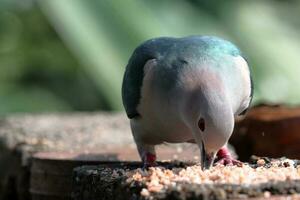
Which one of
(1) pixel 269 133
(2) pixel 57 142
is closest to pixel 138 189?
(1) pixel 269 133

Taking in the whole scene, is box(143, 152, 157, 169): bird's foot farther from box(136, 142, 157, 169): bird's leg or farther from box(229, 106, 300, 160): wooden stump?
box(229, 106, 300, 160): wooden stump

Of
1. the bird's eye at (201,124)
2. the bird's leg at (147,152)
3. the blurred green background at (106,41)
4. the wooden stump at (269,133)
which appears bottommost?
the bird's eye at (201,124)

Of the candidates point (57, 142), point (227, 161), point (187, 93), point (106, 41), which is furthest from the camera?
point (106, 41)

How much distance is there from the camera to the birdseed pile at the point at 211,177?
241 cm

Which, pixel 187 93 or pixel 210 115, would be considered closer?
pixel 210 115

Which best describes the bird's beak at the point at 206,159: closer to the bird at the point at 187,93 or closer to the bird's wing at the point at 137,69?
the bird at the point at 187,93

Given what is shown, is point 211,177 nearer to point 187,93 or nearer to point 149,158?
point 187,93

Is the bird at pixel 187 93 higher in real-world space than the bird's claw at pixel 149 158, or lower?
higher

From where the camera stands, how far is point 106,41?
6.78 m

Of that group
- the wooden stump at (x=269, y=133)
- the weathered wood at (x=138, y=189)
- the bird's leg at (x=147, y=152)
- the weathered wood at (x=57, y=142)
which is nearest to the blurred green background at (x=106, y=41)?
the weathered wood at (x=57, y=142)

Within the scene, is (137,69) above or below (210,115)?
above

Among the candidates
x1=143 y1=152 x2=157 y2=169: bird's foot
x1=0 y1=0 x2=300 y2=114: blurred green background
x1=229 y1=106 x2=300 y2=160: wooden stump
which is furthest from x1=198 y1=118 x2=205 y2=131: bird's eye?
x1=0 y1=0 x2=300 y2=114: blurred green background

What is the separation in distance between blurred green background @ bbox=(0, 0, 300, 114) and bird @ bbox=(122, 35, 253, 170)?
10.0 feet

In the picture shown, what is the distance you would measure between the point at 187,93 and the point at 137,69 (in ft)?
1.24
